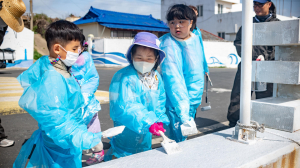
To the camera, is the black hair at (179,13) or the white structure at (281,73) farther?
the black hair at (179,13)

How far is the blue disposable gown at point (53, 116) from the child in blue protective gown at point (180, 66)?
0.93 metres

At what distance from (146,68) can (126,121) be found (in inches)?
20.0

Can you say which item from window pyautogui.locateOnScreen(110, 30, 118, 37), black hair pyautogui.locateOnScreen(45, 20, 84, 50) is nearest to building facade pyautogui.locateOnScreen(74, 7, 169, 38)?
window pyautogui.locateOnScreen(110, 30, 118, 37)

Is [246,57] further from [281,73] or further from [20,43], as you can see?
[20,43]

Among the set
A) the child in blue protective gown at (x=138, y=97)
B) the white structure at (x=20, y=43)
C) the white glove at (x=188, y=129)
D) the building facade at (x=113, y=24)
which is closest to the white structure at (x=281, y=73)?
the white glove at (x=188, y=129)

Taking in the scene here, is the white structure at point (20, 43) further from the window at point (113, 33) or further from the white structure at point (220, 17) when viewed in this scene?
the white structure at point (220, 17)

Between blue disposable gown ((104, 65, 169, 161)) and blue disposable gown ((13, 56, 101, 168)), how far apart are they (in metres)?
0.36

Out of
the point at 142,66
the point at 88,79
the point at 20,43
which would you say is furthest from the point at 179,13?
the point at 20,43

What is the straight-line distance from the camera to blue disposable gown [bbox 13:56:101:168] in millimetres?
1613

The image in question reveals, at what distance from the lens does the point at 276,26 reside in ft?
8.03

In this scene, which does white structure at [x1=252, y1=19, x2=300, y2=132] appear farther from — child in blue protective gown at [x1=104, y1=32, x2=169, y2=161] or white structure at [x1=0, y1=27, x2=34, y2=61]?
white structure at [x1=0, y1=27, x2=34, y2=61]

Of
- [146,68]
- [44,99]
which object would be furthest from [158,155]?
[44,99]

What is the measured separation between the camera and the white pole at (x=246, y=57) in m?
2.04

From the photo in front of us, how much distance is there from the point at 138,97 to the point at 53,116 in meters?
0.77
